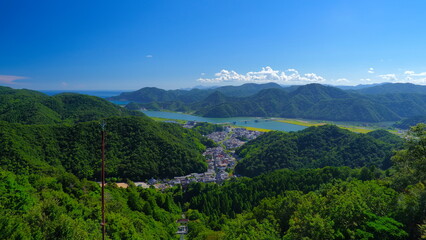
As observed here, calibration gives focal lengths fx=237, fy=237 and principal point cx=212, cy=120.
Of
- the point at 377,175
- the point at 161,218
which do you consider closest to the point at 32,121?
the point at 161,218

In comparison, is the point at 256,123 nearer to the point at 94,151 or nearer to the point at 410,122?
the point at 410,122

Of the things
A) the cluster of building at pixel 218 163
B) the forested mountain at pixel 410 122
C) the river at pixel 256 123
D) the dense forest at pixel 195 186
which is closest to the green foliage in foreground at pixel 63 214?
the dense forest at pixel 195 186

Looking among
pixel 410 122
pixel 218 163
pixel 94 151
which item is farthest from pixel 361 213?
pixel 410 122

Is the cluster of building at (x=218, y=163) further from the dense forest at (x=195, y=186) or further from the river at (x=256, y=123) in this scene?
the river at (x=256, y=123)

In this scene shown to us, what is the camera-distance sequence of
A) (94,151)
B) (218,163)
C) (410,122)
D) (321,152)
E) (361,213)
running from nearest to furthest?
(361,213), (94,151), (321,152), (218,163), (410,122)

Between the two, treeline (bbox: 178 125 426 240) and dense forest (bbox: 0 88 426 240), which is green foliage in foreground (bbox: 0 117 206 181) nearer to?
dense forest (bbox: 0 88 426 240)
